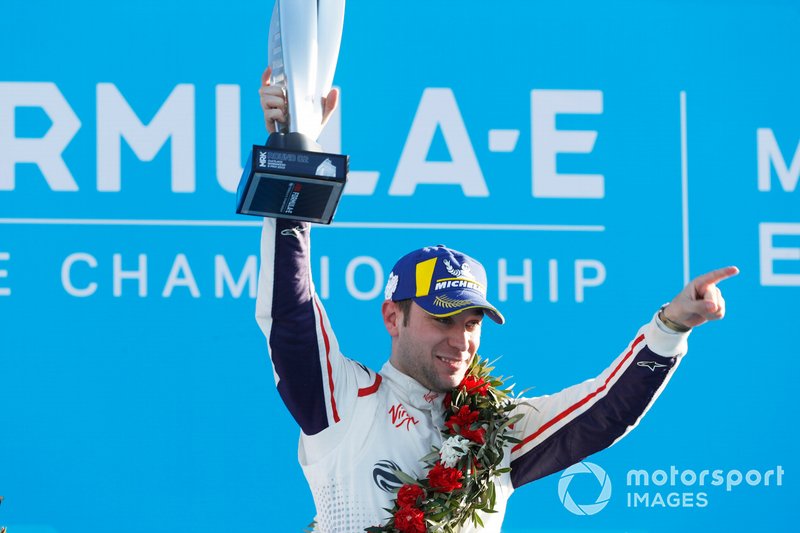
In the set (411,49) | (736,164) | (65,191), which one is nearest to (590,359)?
(736,164)

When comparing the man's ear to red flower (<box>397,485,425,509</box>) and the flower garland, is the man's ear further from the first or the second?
red flower (<box>397,485,425,509</box>)

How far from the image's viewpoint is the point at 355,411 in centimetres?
270

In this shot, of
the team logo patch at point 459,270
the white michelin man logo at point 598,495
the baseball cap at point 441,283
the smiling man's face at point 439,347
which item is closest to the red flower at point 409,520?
the smiling man's face at point 439,347

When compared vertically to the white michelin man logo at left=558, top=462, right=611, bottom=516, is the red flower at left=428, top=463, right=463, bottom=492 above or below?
below

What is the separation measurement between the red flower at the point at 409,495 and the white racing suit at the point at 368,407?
0.11ft

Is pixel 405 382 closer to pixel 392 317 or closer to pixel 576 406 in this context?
pixel 392 317

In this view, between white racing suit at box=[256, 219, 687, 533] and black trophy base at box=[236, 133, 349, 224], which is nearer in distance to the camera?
black trophy base at box=[236, 133, 349, 224]

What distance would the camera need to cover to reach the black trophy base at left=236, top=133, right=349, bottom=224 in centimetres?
240

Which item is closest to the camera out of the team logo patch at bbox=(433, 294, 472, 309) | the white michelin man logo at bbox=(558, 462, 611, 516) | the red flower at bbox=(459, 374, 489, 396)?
the team logo patch at bbox=(433, 294, 472, 309)

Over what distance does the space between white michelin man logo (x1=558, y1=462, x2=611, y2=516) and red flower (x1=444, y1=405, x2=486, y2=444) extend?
1.02m

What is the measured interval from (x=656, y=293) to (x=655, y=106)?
59 centimetres

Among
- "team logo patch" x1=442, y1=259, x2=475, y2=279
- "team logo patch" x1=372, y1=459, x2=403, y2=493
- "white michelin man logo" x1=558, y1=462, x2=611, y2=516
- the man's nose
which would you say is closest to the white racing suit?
"team logo patch" x1=372, y1=459, x2=403, y2=493

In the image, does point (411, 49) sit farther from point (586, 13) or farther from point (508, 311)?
point (508, 311)

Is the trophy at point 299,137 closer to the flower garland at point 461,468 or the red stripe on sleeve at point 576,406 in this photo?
the flower garland at point 461,468
